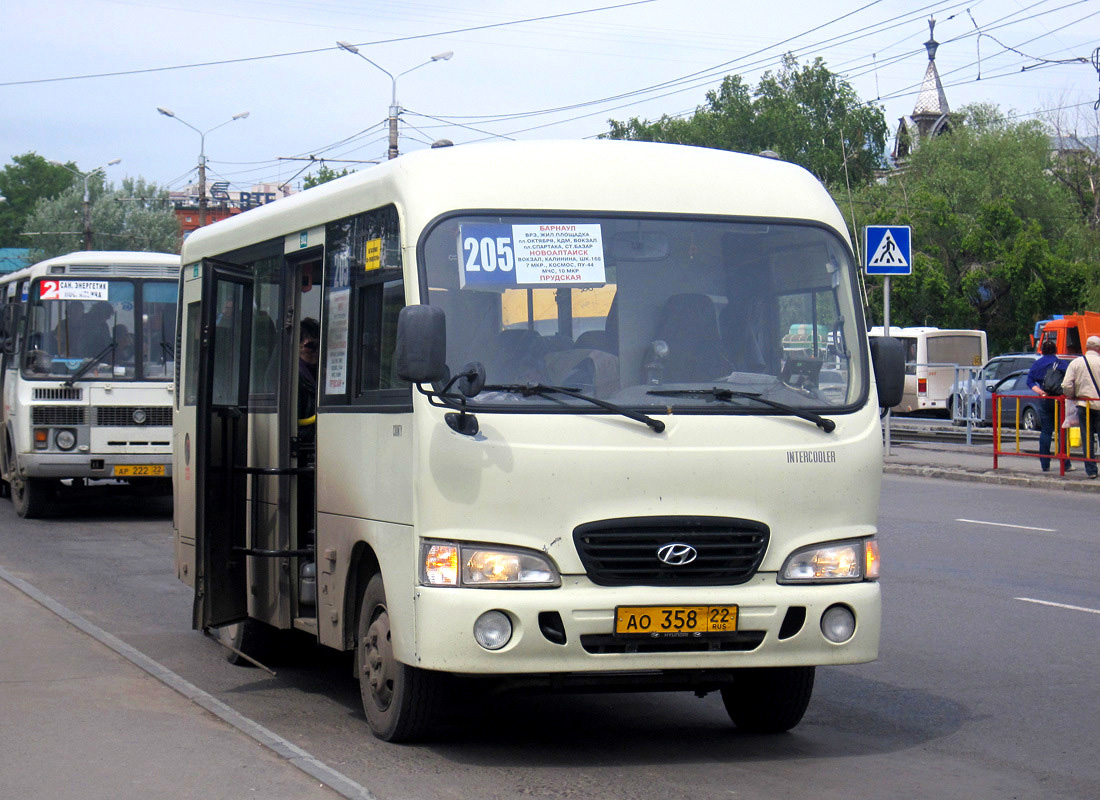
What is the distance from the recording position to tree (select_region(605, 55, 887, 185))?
84375 mm

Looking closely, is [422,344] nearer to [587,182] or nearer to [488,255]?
[488,255]

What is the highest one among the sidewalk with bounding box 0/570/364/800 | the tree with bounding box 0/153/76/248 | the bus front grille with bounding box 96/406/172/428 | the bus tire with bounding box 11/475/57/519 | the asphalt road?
the tree with bounding box 0/153/76/248

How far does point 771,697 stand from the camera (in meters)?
6.68

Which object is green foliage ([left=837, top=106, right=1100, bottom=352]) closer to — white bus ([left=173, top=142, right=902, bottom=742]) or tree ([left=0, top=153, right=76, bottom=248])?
white bus ([left=173, top=142, right=902, bottom=742])

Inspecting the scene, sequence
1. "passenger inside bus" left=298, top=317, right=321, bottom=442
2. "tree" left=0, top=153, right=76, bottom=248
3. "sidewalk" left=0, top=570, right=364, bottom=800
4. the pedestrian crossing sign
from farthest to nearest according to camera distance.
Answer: "tree" left=0, top=153, right=76, bottom=248 → the pedestrian crossing sign → "passenger inside bus" left=298, top=317, right=321, bottom=442 → "sidewalk" left=0, top=570, right=364, bottom=800

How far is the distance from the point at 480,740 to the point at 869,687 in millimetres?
2382

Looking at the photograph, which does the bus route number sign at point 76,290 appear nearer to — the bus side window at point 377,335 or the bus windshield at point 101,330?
the bus windshield at point 101,330

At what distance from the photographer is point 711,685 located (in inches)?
248

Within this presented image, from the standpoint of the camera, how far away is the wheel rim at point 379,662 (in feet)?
20.6

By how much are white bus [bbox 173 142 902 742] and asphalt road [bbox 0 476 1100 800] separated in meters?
0.33

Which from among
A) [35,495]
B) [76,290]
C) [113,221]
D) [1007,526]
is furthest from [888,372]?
[113,221]

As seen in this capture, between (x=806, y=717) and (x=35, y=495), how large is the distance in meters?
12.5

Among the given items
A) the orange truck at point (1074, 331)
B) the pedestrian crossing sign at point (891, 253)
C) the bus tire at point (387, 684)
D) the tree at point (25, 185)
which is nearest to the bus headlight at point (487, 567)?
the bus tire at point (387, 684)

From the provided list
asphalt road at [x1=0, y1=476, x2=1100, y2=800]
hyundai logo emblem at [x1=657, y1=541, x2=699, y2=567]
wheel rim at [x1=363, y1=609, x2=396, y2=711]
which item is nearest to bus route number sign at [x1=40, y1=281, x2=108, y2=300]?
asphalt road at [x1=0, y1=476, x2=1100, y2=800]
